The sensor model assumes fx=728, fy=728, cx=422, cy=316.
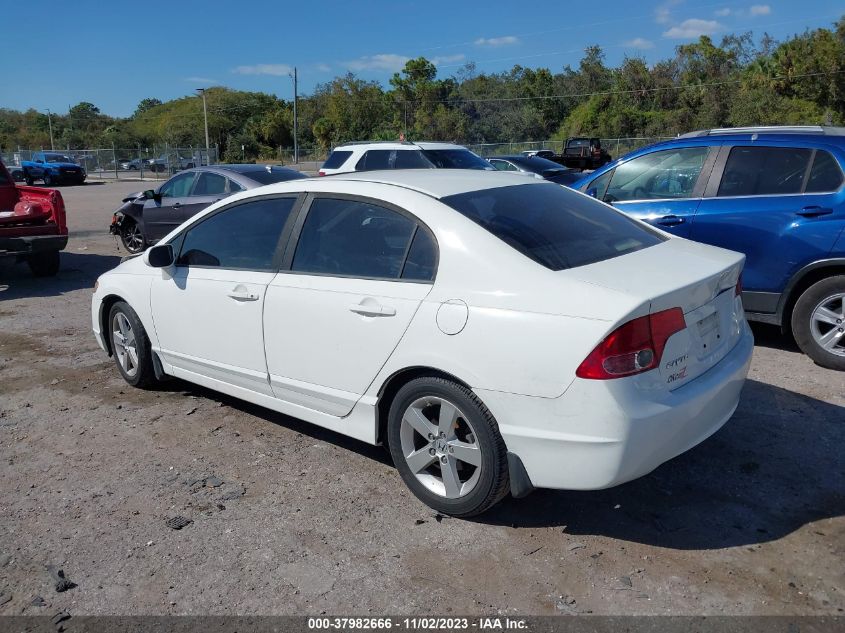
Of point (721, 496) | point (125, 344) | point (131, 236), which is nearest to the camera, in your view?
point (721, 496)

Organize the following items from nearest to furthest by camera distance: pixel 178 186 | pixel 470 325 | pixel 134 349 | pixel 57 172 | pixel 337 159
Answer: pixel 470 325
pixel 134 349
pixel 178 186
pixel 337 159
pixel 57 172

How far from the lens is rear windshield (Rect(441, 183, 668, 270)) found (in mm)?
3557

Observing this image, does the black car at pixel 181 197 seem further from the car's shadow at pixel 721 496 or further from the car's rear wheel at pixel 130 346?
the car's shadow at pixel 721 496

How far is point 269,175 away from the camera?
10.7 meters

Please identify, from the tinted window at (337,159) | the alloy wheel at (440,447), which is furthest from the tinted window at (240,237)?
the tinted window at (337,159)

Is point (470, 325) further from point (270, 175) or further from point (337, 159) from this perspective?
point (337, 159)

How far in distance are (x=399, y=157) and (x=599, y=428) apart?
1075 cm

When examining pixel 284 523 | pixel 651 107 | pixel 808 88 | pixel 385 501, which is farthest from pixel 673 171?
pixel 651 107

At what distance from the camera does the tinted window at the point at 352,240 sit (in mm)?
3811

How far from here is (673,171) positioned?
21.9 ft

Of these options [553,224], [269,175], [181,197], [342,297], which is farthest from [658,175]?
[181,197]

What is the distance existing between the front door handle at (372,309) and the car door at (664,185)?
3696 mm

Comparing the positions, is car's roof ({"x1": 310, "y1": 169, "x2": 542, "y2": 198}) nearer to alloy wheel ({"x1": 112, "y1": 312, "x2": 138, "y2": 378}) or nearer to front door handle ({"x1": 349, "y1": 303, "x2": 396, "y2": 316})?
front door handle ({"x1": 349, "y1": 303, "x2": 396, "y2": 316})

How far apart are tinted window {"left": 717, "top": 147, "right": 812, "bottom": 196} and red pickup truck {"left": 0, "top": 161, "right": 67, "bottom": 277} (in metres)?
8.86
